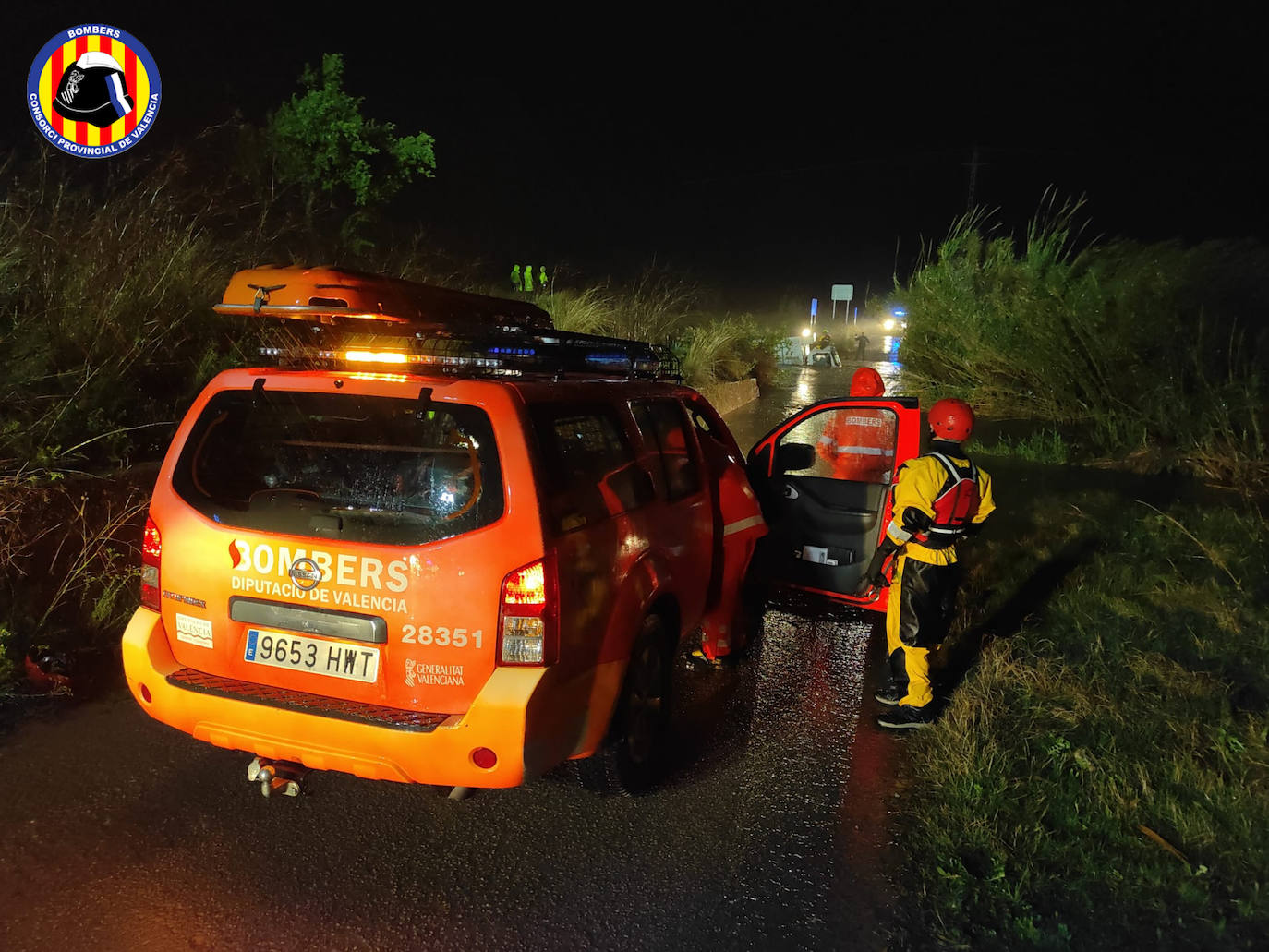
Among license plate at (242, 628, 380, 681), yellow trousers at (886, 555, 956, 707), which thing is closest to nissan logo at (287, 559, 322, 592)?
license plate at (242, 628, 380, 681)

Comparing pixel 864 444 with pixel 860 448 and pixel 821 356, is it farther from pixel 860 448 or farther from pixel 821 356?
pixel 821 356

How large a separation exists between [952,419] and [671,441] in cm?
140

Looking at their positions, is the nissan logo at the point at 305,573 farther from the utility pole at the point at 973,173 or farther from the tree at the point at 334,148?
the utility pole at the point at 973,173

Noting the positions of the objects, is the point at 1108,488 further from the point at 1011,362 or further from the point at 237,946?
the point at 237,946

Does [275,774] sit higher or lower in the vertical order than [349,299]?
lower

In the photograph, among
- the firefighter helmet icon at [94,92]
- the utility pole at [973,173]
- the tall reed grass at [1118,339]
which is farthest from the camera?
the utility pole at [973,173]

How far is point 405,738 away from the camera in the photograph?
2822 millimetres

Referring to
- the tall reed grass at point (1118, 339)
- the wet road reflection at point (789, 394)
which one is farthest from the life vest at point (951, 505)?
the tall reed grass at point (1118, 339)

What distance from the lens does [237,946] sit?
8.84 feet

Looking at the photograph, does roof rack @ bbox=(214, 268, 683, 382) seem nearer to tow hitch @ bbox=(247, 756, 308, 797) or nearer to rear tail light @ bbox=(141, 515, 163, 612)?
rear tail light @ bbox=(141, 515, 163, 612)

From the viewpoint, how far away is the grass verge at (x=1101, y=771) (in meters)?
2.98

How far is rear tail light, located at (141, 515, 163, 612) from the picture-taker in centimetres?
324

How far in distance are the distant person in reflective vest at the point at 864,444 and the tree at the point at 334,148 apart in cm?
859

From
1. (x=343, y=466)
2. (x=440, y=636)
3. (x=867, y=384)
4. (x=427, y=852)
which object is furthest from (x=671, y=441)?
(x=867, y=384)
